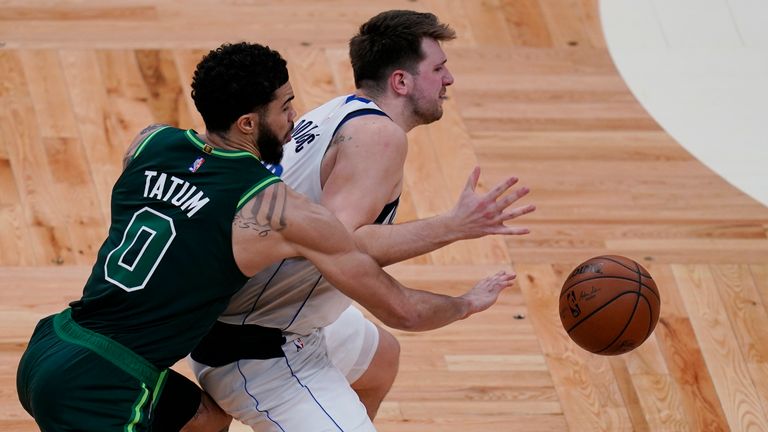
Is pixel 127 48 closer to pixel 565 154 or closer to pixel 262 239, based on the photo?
pixel 565 154

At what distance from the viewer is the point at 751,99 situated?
756cm

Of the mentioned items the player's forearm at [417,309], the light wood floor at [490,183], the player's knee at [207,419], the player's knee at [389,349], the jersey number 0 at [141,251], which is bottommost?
the light wood floor at [490,183]

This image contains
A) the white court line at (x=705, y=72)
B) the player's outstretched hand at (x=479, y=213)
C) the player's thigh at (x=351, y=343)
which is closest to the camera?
the player's outstretched hand at (x=479, y=213)

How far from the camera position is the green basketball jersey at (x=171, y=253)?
378cm

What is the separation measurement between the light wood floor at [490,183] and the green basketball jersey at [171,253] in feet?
5.12

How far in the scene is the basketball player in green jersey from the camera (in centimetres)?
378

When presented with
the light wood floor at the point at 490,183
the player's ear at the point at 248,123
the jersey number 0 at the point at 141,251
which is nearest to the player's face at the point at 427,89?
the player's ear at the point at 248,123

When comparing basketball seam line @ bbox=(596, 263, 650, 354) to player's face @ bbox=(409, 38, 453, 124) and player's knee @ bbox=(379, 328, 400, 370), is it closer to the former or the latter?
player's knee @ bbox=(379, 328, 400, 370)

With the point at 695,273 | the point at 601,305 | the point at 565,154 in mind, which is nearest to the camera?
the point at 601,305

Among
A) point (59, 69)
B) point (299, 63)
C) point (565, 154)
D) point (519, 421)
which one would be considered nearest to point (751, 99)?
point (565, 154)

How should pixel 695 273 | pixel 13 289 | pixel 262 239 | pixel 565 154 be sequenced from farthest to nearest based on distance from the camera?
pixel 565 154 < pixel 695 273 < pixel 13 289 < pixel 262 239

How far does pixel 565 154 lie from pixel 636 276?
242 centimetres

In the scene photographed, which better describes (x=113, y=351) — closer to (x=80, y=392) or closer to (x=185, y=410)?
(x=80, y=392)

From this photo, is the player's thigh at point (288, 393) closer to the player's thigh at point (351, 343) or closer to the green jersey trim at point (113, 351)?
the player's thigh at point (351, 343)
